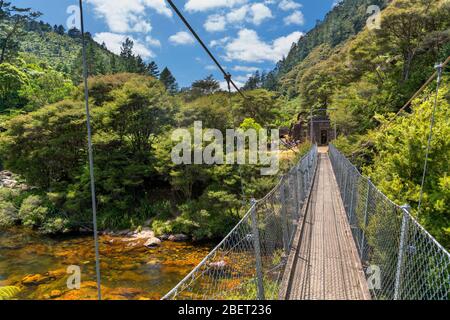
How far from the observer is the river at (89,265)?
895 centimetres

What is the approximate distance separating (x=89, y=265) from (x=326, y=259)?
10400 mm

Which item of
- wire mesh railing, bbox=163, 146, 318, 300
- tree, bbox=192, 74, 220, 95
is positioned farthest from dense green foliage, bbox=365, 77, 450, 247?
tree, bbox=192, 74, 220, 95

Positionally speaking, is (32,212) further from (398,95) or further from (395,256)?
(398,95)

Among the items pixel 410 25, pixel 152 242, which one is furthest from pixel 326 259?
pixel 410 25

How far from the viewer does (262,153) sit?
13414 millimetres

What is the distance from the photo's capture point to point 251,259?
8.84ft

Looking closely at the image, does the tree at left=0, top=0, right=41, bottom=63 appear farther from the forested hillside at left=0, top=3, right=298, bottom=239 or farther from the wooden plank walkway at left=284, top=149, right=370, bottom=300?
the wooden plank walkway at left=284, top=149, right=370, bottom=300

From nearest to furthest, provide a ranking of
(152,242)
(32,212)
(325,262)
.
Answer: (325,262) → (152,242) → (32,212)

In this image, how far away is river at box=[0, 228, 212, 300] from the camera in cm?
895

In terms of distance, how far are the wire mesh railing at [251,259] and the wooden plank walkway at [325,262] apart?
0.61 ft

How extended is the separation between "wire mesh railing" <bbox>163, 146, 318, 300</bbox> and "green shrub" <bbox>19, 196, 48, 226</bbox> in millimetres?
15563

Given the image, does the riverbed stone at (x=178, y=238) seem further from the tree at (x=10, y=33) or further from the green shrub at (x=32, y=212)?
the tree at (x=10, y=33)
